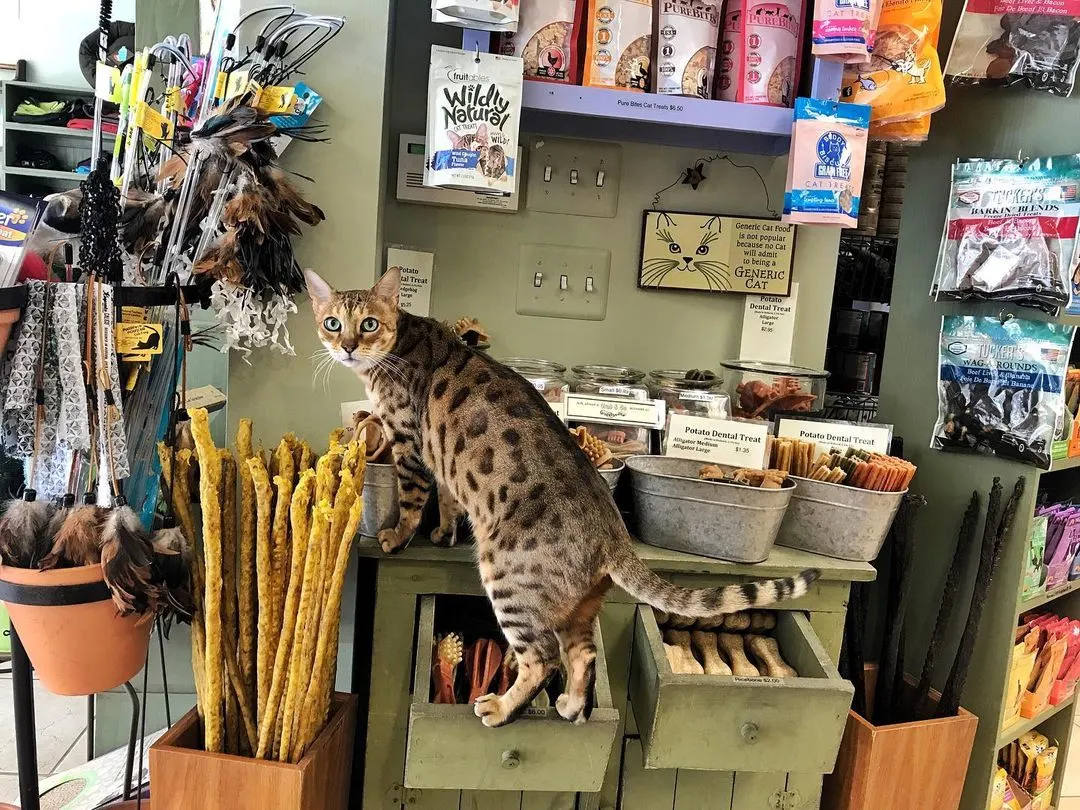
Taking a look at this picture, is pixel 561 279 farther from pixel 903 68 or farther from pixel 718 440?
pixel 903 68

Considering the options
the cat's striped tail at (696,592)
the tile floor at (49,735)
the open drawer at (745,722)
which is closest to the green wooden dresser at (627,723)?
the open drawer at (745,722)

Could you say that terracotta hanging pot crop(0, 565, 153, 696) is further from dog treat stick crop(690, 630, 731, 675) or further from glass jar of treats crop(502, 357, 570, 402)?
dog treat stick crop(690, 630, 731, 675)

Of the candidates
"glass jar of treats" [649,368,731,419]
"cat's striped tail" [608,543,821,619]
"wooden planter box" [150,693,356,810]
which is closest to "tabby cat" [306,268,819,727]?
"cat's striped tail" [608,543,821,619]

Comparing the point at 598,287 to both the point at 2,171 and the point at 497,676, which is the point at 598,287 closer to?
the point at 497,676

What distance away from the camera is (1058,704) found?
6.55 feet

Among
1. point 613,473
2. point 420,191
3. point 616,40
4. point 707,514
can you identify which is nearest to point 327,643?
point 613,473

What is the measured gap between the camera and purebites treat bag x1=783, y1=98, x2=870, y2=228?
1.64m

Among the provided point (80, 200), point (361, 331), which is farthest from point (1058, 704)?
point (80, 200)

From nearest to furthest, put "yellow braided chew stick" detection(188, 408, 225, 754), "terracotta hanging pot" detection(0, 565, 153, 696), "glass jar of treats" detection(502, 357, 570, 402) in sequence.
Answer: "terracotta hanging pot" detection(0, 565, 153, 696) → "yellow braided chew stick" detection(188, 408, 225, 754) → "glass jar of treats" detection(502, 357, 570, 402)

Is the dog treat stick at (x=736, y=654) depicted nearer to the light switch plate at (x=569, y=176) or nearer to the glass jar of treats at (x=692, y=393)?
the glass jar of treats at (x=692, y=393)

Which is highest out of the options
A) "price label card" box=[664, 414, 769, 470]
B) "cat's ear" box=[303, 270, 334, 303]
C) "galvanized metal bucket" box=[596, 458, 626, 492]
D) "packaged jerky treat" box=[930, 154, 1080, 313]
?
"packaged jerky treat" box=[930, 154, 1080, 313]

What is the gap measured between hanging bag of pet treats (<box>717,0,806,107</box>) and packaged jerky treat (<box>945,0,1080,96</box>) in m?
0.39

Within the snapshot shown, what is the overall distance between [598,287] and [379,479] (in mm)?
1018

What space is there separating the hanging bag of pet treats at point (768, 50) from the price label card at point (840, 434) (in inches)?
29.7
